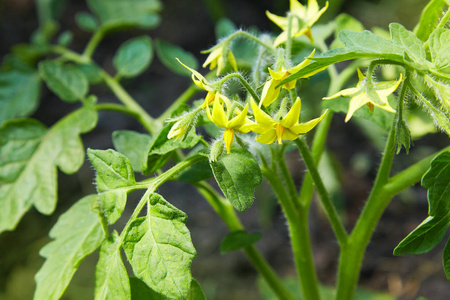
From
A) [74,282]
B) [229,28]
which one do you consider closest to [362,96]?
[229,28]

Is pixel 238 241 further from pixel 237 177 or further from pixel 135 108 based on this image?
pixel 135 108

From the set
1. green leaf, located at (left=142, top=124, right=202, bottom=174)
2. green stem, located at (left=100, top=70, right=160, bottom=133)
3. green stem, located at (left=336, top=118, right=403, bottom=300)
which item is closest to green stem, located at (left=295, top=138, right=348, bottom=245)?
green stem, located at (left=336, top=118, right=403, bottom=300)

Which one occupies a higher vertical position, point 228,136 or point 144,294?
point 228,136

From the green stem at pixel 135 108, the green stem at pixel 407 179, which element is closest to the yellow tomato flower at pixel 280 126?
the green stem at pixel 407 179

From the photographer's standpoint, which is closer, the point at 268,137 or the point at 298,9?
Answer: the point at 268,137

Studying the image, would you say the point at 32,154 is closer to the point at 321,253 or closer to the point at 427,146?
the point at 321,253

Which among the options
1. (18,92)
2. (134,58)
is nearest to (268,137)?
(134,58)

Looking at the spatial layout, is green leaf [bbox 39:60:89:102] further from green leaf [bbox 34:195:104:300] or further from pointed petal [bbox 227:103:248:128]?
pointed petal [bbox 227:103:248:128]
